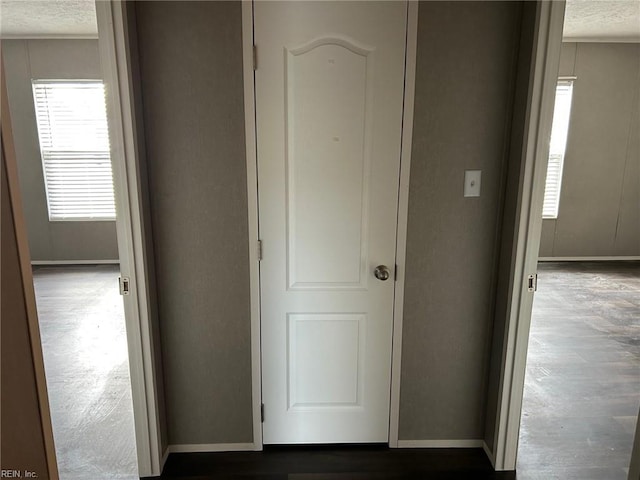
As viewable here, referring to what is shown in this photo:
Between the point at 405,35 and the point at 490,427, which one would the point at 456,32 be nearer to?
the point at 405,35

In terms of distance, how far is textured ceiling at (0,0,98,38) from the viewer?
156 inches

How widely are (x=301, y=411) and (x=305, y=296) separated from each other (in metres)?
0.60

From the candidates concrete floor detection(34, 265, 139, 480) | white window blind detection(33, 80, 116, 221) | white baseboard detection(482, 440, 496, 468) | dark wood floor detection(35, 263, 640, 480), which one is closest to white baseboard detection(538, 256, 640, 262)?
dark wood floor detection(35, 263, 640, 480)

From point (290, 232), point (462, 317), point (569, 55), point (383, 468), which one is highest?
point (569, 55)

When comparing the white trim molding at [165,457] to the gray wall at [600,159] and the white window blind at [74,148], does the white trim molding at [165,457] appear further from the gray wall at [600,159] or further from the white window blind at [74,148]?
the gray wall at [600,159]

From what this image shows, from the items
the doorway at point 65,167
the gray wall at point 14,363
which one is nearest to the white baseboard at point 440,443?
the gray wall at point 14,363

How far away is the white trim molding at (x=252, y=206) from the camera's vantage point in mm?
1841

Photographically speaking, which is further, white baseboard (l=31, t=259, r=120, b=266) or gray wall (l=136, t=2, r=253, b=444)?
white baseboard (l=31, t=259, r=120, b=266)

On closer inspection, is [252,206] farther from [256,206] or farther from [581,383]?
[581,383]

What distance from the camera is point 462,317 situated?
7.04 ft

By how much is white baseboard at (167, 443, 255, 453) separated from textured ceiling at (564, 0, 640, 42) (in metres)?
4.25

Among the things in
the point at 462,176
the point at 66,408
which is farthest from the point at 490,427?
the point at 66,408

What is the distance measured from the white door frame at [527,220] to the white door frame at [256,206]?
0.46m

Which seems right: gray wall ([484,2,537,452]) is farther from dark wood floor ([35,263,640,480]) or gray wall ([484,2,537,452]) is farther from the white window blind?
the white window blind
